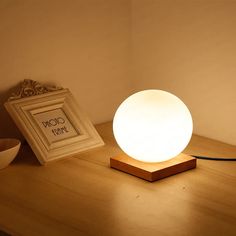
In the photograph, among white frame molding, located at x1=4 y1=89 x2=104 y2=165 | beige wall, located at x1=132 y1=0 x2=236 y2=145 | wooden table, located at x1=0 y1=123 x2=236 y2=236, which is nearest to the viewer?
wooden table, located at x1=0 y1=123 x2=236 y2=236

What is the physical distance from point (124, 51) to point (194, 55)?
0.30 metres

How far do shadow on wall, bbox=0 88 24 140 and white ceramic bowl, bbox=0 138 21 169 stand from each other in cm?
9

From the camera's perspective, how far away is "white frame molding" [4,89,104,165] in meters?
1.44

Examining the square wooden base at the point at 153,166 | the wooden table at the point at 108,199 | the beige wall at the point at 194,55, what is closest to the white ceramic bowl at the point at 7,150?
the wooden table at the point at 108,199

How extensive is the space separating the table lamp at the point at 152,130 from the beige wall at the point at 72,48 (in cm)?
38

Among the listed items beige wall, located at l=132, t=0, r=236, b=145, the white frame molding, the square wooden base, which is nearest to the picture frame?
the white frame molding

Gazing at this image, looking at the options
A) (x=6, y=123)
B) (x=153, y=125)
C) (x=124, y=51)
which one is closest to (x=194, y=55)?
(x=124, y=51)

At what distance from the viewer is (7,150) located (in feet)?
4.50

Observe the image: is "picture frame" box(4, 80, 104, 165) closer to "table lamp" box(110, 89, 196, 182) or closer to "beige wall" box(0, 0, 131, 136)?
"beige wall" box(0, 0, 131, 136)

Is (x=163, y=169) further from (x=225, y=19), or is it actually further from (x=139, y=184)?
(x=225, y=19)

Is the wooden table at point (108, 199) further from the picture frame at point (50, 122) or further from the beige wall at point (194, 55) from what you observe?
the beige wall at point (194, 55)

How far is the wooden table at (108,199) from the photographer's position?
1076mm

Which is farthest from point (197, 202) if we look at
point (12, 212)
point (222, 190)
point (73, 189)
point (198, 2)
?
point (198, 2)

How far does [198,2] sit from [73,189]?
69cm
